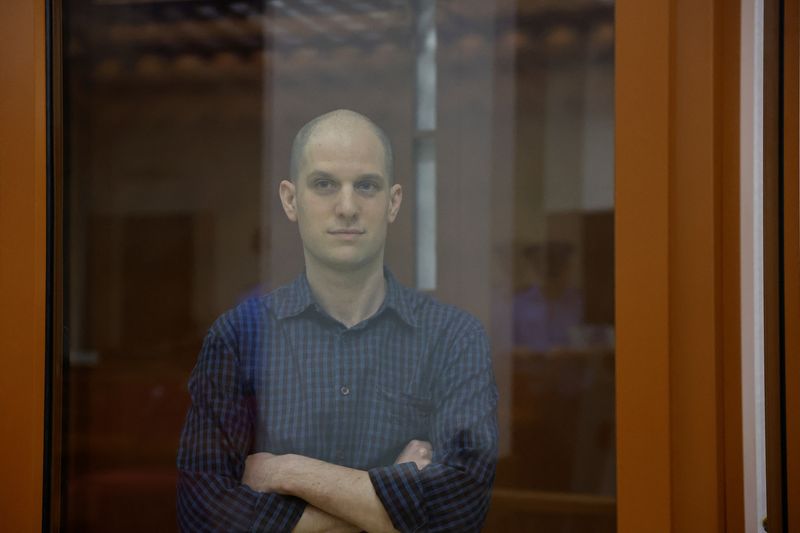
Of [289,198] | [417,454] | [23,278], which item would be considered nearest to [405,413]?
[417,454]

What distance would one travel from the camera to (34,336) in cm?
175

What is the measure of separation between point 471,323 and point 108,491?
3.09ft

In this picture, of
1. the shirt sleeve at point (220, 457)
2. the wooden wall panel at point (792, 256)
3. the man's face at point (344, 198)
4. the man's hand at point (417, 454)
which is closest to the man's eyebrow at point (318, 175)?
the man's face at point (344, 198)

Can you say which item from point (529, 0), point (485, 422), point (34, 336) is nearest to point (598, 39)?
point (529, 0)

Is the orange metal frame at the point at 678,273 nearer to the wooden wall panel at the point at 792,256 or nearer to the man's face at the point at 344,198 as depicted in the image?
the wooden wall panel at the point at 792,256

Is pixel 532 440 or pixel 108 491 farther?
pixel 108 491

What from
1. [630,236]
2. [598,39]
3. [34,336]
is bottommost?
[34,336]

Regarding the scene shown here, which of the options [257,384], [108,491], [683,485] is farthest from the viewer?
[108,491]

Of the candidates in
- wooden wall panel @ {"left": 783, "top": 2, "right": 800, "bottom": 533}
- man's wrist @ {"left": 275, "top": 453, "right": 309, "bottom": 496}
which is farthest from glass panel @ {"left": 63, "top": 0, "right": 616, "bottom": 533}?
wooden wall panel @ {"left": 783, "top": 2, "right": 800, "bottom": 533}

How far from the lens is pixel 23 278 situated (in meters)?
1.75

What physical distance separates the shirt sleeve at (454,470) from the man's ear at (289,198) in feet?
1.64

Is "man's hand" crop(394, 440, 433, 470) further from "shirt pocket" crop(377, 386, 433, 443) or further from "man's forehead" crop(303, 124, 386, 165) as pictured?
"man's forehead" crop(303, 124, 386, 165)

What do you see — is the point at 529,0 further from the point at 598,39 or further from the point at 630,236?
the point at 630,236

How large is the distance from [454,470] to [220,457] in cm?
51
